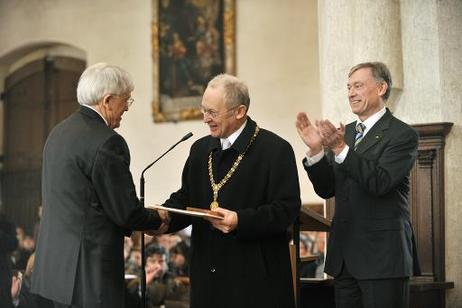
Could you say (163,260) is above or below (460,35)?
below

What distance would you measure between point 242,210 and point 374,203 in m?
0.78

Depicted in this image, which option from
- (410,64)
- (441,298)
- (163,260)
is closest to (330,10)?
(410,64)

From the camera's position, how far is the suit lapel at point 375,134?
15.6 ft

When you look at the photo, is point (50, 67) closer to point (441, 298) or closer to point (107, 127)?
point (441, 298)

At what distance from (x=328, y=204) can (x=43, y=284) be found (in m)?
3.53

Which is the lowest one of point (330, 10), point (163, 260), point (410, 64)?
point (163, 260)

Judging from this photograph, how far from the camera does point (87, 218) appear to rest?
4.20 metres

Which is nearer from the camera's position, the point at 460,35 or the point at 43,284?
the point at 43,284

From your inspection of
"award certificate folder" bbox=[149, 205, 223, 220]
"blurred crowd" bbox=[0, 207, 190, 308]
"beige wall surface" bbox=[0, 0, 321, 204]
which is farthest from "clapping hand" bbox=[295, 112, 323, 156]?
"beige wall surface" bbox=[0, 0, 321, 204]

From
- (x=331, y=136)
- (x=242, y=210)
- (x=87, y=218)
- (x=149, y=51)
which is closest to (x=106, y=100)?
(x=87, y=218)

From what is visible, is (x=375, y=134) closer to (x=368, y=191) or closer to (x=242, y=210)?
(x=368, y=191)

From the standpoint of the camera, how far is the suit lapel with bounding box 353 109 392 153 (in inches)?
188

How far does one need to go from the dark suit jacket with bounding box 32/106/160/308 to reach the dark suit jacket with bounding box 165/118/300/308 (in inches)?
18.3

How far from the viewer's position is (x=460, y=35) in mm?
7137
